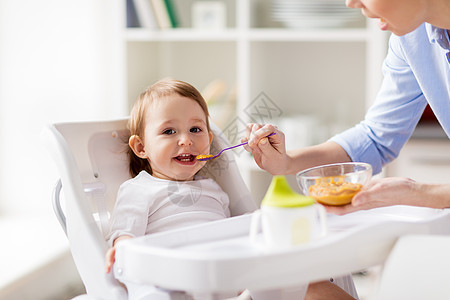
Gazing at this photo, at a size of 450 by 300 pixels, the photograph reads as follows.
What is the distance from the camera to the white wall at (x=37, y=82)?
252 centimetres

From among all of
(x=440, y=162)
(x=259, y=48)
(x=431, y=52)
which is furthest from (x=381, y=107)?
(x=259, y=48)

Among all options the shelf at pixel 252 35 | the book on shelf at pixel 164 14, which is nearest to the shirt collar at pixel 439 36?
the shelf at pixel 252 35

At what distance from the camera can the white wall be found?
2520 mm

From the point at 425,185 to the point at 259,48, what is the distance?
1.73m

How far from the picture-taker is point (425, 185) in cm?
110

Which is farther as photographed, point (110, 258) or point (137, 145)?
point (137, 145)

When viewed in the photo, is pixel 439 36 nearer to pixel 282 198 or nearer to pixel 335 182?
pixel 335 182

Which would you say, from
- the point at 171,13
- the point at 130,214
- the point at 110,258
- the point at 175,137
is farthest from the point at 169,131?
the point at 171,13

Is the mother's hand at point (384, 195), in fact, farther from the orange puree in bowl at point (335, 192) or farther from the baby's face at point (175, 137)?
the baby's face at point (175, 137)

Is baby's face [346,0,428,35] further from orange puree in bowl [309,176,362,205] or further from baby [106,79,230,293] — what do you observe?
baby [106,79,230,293]

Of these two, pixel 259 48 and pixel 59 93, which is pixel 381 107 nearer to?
pixel 259 48

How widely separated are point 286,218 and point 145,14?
1896mm

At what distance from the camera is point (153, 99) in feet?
4.31

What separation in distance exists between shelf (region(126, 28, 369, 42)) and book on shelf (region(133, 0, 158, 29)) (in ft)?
0.08
